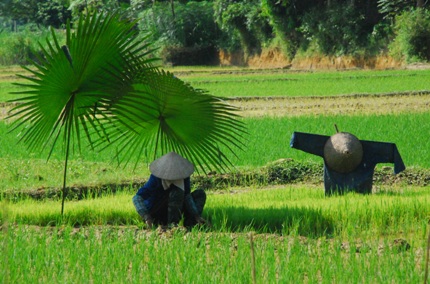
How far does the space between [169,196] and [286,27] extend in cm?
2612

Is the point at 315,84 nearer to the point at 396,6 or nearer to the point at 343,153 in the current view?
the point at 396,6

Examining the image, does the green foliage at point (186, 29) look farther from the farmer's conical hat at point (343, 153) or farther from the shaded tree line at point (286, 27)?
the farmer's conical hat at point (343, 153)

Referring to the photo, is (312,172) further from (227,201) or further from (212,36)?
(212,36)

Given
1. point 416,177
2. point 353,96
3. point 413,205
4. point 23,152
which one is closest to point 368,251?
point 413,205

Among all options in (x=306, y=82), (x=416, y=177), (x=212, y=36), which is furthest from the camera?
(x=212, y=36)

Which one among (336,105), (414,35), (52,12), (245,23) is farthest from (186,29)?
(336,105)

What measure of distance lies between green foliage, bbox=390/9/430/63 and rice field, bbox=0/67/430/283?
43.9ft

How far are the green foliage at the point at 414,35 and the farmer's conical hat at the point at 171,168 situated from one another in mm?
19603

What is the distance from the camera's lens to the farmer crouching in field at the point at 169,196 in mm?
5891

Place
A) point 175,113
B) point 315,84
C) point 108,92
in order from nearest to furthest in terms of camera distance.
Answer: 1. point 108,92
2. point 175,113
3. point 315,84

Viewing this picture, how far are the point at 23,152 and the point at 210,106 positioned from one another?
16.3 feet

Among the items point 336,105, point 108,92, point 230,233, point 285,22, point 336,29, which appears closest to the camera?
point 230,233

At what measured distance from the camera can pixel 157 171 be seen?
19.4 ft

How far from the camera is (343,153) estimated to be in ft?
24.0
